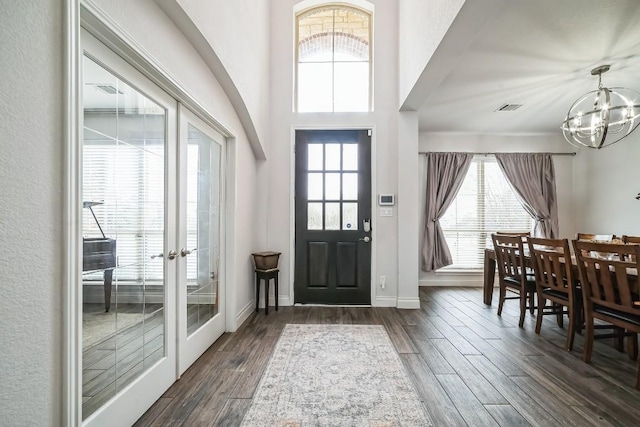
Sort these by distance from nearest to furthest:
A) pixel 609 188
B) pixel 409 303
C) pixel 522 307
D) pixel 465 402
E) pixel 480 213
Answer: pixel 465 402 < pixel 522 307 < pixel 409 303 < pixel 609 188 < pixel 480 213

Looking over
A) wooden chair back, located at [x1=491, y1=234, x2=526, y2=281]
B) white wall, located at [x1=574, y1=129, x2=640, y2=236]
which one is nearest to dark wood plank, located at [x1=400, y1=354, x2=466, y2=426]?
wooden chair back, located at [x1=491, y1=234, x2=526, y2=281]

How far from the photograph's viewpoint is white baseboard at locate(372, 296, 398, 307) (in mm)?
3875

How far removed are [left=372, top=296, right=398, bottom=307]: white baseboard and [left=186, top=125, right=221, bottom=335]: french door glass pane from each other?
2.04 m

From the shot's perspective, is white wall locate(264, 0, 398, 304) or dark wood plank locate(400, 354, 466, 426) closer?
dark wood plank locate(400, 354, 466, 426)

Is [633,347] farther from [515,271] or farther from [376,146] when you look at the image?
[376,146]

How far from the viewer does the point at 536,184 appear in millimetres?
5207

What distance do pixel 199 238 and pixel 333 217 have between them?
75.6 inches

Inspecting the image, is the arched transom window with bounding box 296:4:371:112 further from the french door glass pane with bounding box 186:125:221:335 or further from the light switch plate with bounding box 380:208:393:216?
the french door glass pane with bounding box 186:125:221:335

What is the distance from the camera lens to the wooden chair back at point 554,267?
2.54m

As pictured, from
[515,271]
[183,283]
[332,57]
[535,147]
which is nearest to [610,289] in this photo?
[515,271]

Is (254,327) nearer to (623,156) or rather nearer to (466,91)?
(466,91)

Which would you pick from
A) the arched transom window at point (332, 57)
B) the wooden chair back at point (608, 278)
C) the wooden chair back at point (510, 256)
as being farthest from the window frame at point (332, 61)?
the wooden chair back at point (608, 278)

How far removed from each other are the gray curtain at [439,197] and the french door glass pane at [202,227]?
3705mm

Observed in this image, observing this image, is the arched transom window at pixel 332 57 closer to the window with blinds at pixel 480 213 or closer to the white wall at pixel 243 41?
the white wall at pixel 243 41
